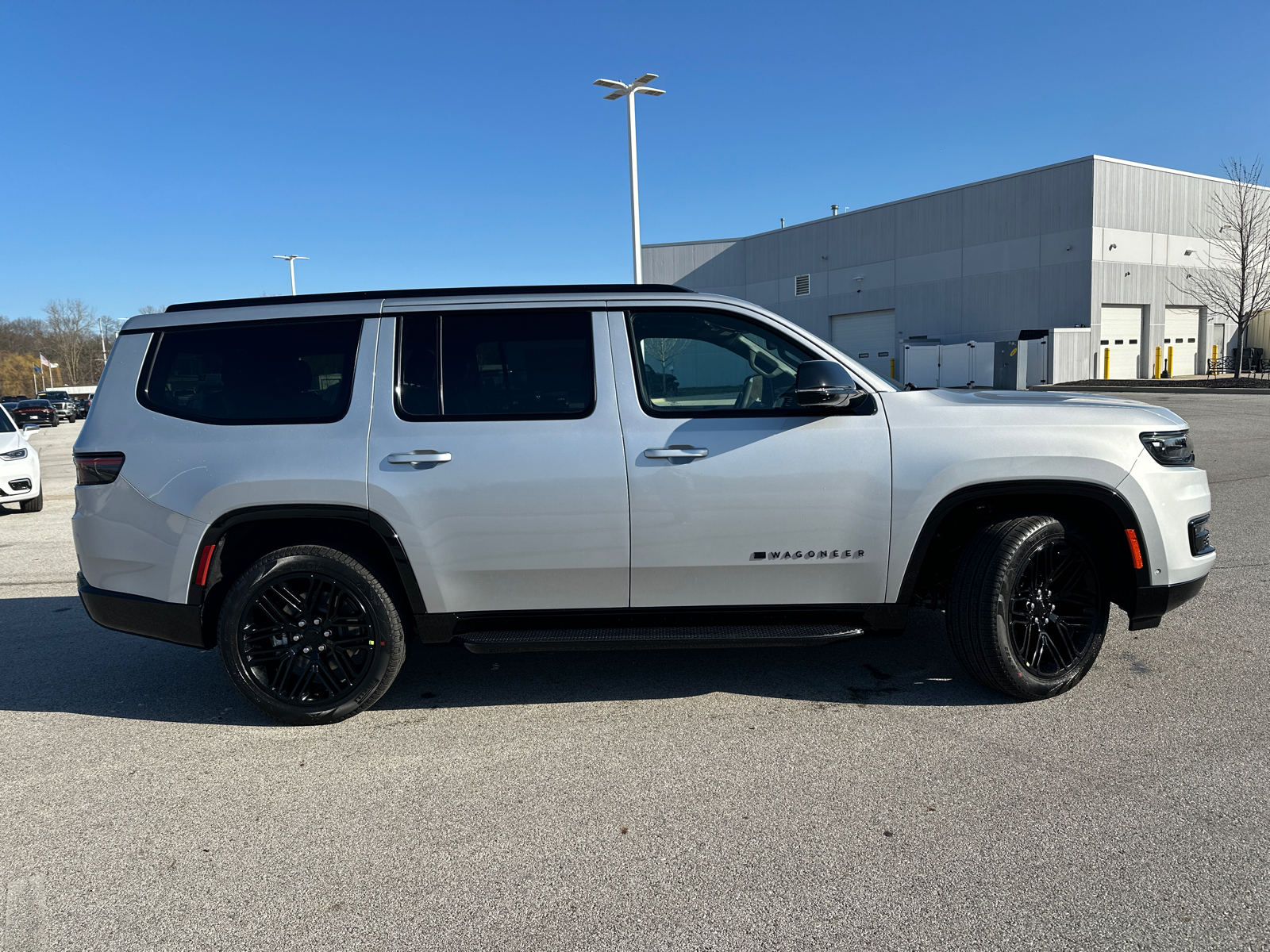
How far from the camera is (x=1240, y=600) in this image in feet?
18.2

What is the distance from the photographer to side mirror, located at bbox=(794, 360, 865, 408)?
145 inches

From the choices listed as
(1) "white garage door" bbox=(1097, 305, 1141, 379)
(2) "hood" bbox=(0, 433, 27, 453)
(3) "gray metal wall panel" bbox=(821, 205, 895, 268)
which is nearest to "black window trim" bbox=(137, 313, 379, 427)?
(2) "hood" bbox=(0, 433, 27, 453)

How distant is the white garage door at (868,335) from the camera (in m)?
44.2

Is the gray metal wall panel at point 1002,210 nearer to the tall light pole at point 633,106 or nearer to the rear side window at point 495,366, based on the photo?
the tall light pole at point 633,106

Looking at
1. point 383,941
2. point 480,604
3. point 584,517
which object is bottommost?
point 383,941

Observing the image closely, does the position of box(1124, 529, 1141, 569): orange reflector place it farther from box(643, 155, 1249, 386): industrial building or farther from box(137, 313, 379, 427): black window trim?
box(643, 155, 1249, 386): industrial building

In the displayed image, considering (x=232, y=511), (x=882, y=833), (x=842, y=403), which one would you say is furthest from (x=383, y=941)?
(x=842, y=403)

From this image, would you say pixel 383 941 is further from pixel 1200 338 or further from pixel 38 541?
pixel 1200 338

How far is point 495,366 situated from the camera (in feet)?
13.1

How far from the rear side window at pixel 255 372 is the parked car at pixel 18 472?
28.4ft

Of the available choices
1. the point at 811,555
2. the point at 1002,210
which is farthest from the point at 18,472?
the point at 1002,210

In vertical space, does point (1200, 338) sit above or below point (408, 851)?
above

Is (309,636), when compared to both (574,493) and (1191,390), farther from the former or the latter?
(1191,390)

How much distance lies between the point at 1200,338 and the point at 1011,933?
46.1 metres
